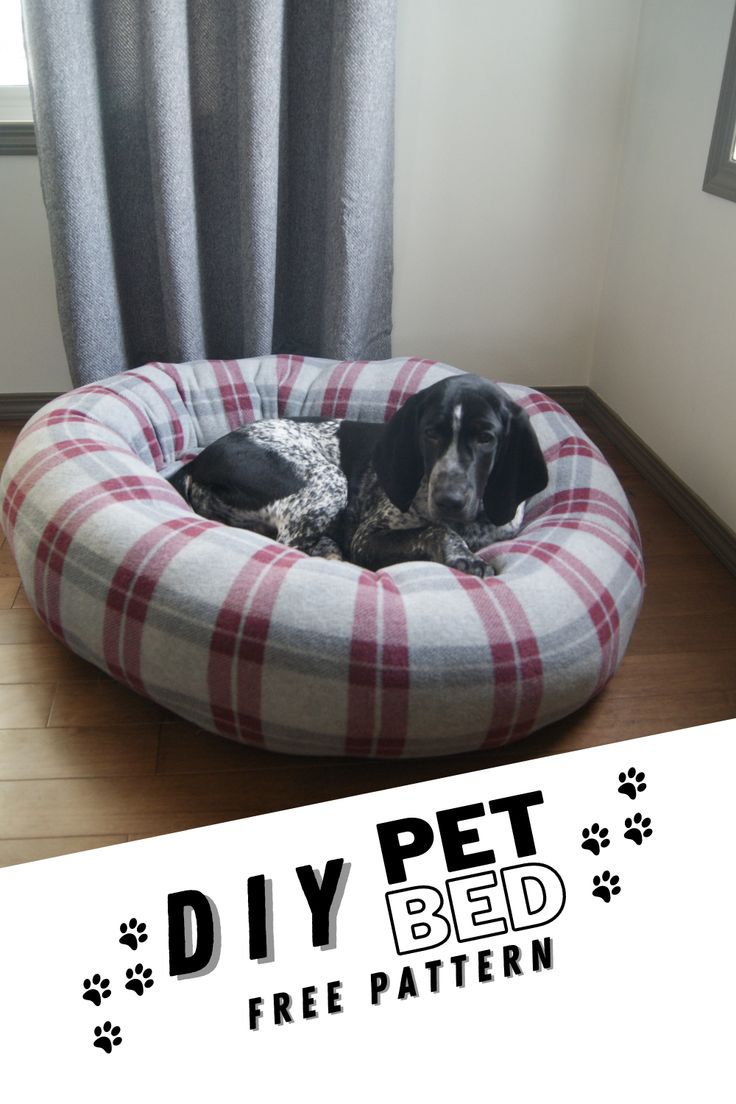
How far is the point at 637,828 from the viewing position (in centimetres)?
131

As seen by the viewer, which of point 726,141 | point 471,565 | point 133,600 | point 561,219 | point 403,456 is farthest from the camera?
point 561,219

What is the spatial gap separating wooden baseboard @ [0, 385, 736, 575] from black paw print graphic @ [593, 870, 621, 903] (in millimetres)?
1259

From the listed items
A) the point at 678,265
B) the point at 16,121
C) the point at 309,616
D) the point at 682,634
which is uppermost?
the point at 16,121

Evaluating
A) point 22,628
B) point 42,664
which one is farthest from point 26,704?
point 22,628

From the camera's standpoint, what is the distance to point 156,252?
8.66ft

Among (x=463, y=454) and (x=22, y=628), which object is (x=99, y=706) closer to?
(x=22, y=628)

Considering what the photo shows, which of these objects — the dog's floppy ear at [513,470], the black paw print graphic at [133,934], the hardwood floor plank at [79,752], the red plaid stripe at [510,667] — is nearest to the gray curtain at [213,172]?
the dog's floppy ear at [513,470]

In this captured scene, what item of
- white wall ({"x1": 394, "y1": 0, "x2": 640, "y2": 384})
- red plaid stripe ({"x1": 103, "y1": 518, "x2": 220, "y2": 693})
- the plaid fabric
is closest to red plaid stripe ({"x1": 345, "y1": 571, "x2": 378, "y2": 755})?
the plaid fabric

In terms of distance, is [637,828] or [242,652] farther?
[242,652]

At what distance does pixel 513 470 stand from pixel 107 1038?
4.27ft

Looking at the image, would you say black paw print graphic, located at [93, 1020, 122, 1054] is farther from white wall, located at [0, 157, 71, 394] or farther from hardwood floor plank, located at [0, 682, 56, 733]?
white wall, located at [0, 157, 71, 394]

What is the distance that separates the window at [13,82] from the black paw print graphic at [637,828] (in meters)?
2.45

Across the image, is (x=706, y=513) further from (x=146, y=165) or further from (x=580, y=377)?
(x=146, y=165)

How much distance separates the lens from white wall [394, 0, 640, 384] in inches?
107
